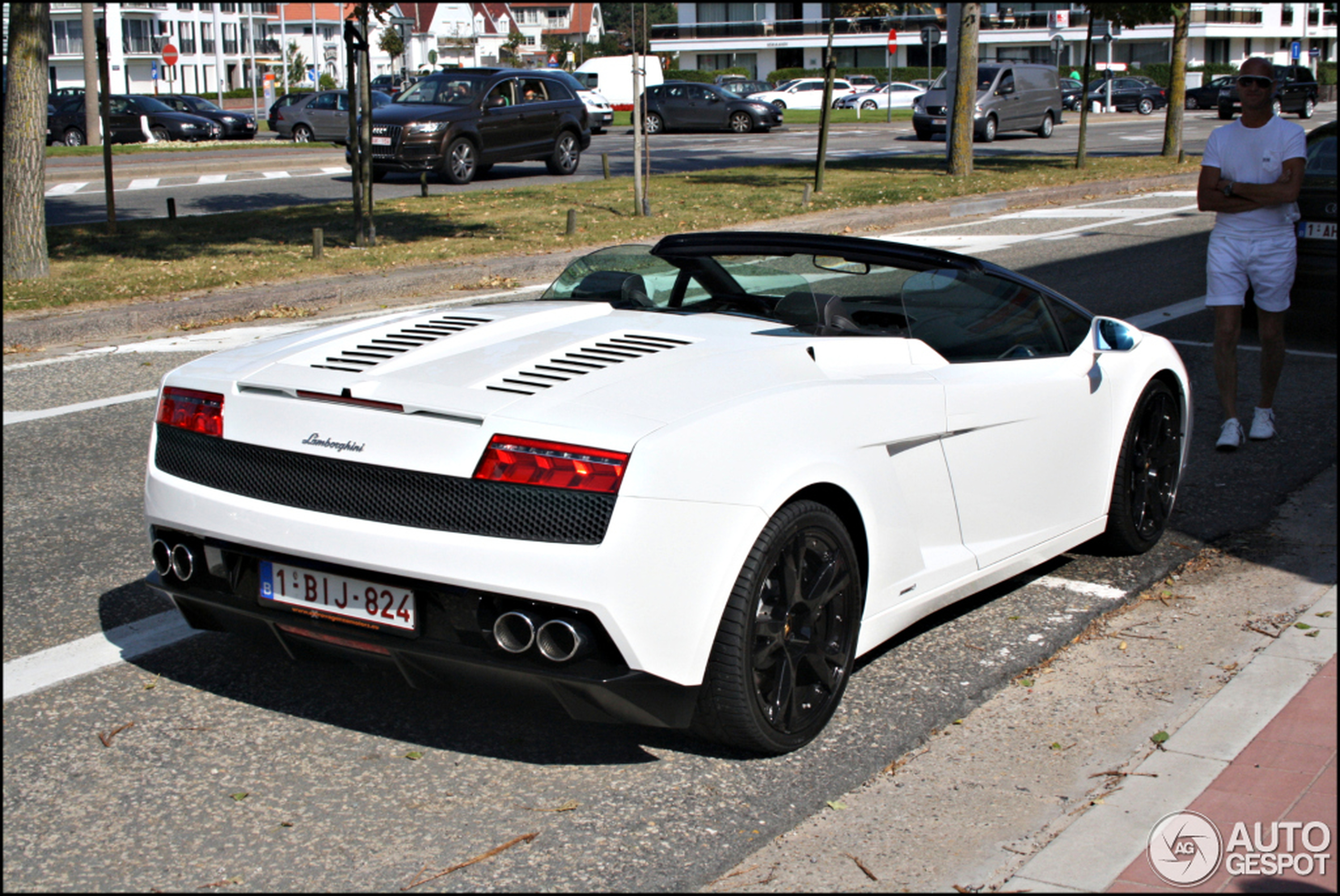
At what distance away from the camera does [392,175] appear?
2475 centimetres

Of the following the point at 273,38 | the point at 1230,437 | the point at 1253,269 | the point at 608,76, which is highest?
the point at 273,38

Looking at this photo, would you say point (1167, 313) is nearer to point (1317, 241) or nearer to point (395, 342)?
point (1317, 241)

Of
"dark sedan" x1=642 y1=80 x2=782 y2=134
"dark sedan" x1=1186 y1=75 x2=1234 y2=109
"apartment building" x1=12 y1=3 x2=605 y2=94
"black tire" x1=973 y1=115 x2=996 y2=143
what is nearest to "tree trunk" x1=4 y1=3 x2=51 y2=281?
"black tire" x1=973 y1=115 x2=996 y2=143

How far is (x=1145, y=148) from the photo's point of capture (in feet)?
111

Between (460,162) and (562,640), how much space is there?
2051 cm

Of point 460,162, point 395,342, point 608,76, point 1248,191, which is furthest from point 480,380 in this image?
point 608,76

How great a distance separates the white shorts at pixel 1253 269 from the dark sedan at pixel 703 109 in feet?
115

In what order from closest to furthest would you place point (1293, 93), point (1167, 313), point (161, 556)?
1. point (161, 556)
2. point (1167, 313)
3. point (1293, 93)

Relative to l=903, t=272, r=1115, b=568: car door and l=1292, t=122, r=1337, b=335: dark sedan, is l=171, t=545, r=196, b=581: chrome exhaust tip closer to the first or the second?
l=903, t=272, r=1115, b=568: car door

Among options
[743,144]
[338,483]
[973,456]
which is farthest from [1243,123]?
[743,144]

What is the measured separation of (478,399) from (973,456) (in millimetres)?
1609

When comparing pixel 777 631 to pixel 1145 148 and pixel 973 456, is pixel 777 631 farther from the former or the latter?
pixel 1145 148

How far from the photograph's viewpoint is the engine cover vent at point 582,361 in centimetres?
329

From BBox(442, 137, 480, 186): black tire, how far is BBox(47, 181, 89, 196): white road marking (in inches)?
237
